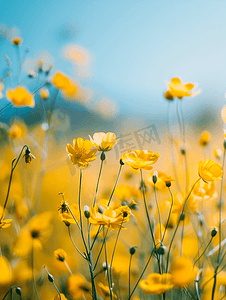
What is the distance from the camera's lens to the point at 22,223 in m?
0.60

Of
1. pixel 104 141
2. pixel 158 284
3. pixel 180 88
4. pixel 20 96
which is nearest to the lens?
pixel 158 284

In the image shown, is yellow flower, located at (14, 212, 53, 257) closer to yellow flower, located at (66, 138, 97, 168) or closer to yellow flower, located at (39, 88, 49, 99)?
yellow flower, located at (66, 138, 97, 168)

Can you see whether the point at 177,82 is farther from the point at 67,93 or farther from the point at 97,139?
the point at 67,93

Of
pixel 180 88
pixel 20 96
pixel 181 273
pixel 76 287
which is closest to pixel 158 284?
pixel 181 273

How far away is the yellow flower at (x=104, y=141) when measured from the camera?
0.43m

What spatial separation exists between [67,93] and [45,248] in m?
0.52

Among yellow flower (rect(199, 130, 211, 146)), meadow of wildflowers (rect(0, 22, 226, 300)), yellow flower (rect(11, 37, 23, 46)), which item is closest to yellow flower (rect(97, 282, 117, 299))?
meadow of wildflowers (rect(0, 22, 226, 300))

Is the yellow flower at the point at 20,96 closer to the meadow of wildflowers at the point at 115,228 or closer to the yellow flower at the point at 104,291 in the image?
the meadow of wildflowers at the point at 115,228

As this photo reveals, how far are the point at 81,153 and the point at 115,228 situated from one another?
14cm

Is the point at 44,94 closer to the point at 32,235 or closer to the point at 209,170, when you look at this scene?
the point at 32,235

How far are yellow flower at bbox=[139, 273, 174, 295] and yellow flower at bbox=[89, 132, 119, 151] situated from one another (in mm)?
228

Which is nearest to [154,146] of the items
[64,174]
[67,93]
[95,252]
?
[64,174]

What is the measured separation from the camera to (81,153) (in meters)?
0.39

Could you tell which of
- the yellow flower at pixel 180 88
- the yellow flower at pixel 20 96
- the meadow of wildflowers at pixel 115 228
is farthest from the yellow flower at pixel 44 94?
the yellow flower at pixel 180 88
